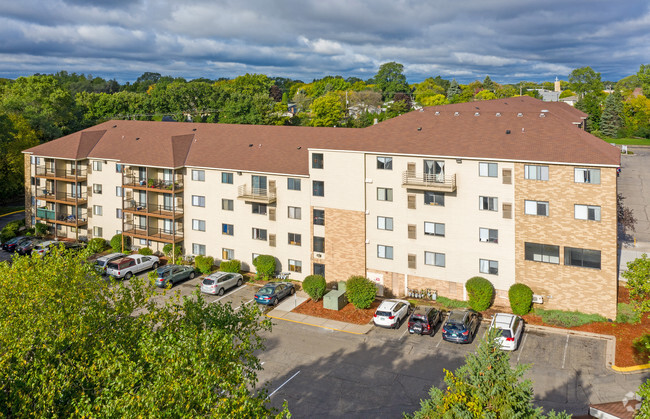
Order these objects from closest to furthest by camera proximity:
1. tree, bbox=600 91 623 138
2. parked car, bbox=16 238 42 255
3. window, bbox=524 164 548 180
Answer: window, bbox=524 164 548 180
parked car, bbox=16 238 42 255
tree, bbox=600 91 623 138

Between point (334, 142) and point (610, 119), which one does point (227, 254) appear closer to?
point (334, 142)

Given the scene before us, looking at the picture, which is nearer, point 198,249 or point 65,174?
point 198,249

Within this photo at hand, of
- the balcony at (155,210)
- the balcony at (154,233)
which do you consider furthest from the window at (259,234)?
the balcony at (155,210)

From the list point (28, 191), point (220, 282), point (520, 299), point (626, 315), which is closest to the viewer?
point (626, 315)

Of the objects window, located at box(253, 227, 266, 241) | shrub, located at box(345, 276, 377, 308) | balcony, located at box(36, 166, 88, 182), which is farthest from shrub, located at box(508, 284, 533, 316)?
balcony, located at box(36, 166, 88, 182)

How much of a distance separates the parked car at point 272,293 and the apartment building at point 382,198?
3.25 meters

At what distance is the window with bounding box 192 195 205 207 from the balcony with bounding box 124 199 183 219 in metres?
1.59

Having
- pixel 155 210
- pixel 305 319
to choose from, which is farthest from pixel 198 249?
pixel 305 319

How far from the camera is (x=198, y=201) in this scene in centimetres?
4784

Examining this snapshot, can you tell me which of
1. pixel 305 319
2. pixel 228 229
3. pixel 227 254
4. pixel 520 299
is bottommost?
pixel 305 319

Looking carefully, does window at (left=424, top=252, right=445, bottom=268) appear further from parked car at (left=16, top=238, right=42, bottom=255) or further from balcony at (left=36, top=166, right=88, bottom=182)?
parked car at (left=16, top=238, right=42, bottom=255)

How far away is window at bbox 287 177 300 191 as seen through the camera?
141 feet

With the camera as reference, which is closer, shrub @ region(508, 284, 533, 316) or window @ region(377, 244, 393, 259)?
shrub @ region(508, 284, 533, 316)

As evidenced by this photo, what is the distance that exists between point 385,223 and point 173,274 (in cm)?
1841
